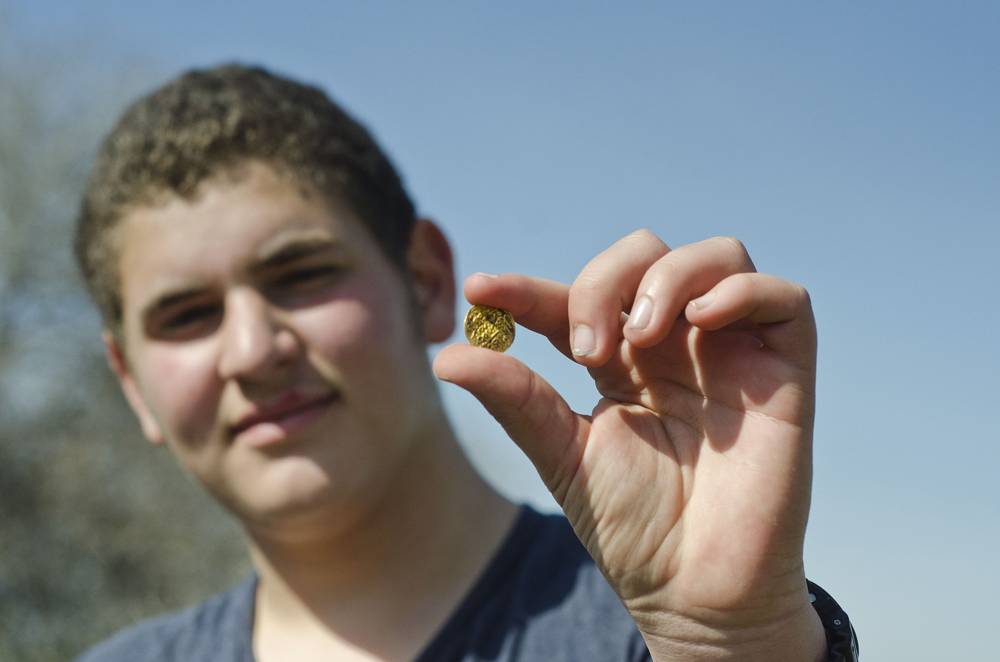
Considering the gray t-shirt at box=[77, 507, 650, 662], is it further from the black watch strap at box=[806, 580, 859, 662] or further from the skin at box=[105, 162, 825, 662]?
the black watch strap at box=[806, 580, 859, 662]

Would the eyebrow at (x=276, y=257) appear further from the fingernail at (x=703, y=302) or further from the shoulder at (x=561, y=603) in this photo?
the fingernail at (x=703, y=302)

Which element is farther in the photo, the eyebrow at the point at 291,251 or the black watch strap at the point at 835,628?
the eyebrow at the point at 291,251

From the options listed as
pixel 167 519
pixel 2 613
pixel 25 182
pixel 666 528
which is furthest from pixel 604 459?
pixel 25 182

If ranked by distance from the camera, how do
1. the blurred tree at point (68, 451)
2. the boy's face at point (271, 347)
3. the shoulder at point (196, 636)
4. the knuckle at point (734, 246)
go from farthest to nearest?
the blurred tree at point (68, 451), the shoulder at point (196, 636), the boy's face at point (271, 347), the knuckle at point (734, 246)

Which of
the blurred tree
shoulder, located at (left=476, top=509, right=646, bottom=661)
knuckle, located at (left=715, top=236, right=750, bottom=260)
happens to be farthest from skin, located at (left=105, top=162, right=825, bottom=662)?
the blurred tree

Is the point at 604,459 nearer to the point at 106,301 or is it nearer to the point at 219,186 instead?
the point at 219,186

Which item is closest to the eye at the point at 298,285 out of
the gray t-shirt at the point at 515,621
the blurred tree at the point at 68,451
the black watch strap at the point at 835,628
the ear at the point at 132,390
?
the ear at the point at 132,390
